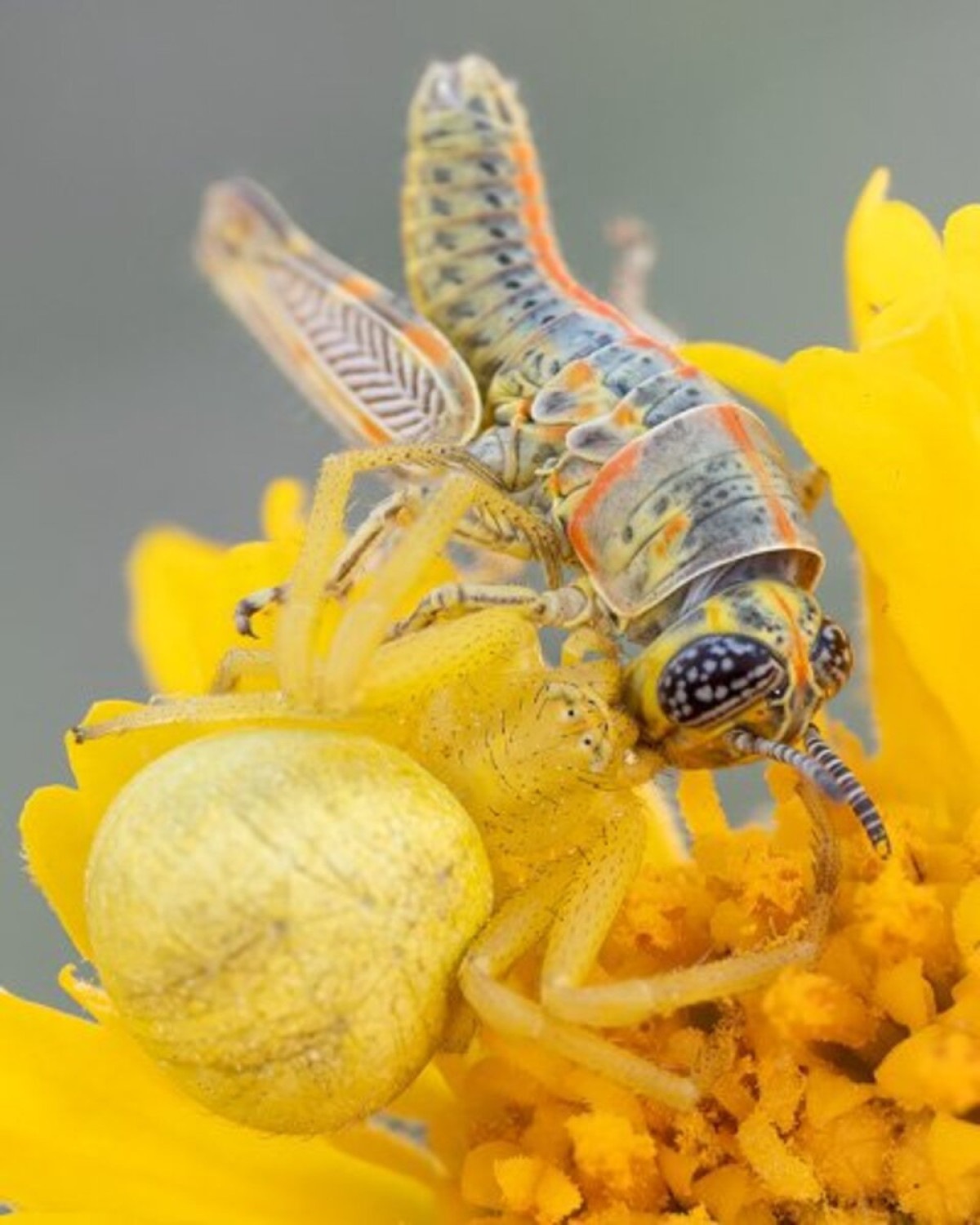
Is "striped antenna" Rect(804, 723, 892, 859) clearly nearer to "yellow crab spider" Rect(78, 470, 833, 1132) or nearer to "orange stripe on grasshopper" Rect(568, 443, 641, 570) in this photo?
"yellow crab spider" Rect(78, 470, 833, 1132)

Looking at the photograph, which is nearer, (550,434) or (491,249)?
(550,434)

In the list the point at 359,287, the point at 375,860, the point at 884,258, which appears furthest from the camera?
the point at 359,287

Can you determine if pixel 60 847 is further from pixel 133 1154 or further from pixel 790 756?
pixel 790 756

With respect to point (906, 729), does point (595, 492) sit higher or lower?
higher

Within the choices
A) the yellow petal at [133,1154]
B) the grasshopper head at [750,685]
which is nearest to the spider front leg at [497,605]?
the grasshopper head at [750,685]

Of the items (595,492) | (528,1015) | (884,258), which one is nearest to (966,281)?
(884,258)

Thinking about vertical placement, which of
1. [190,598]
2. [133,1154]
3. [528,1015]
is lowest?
[133,1154]

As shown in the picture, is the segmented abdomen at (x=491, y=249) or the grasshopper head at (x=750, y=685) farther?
the segmented abdomen at (x=491, y=249)

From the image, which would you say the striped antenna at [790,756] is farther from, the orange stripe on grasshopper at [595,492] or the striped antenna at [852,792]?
the orange stripe on grasshopper at [595,492]
